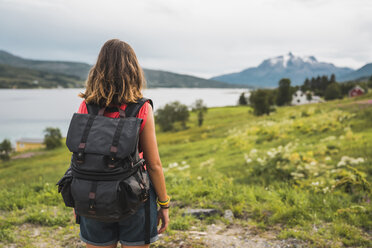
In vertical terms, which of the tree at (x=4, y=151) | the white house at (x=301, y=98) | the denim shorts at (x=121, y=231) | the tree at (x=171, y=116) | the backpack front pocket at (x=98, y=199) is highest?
the white house at (x=301, y=98)

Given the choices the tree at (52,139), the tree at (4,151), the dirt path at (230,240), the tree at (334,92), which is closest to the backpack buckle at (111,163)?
the dirt path at (230,240)

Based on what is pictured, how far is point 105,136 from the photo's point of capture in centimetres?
218

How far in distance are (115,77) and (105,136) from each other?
56 cm

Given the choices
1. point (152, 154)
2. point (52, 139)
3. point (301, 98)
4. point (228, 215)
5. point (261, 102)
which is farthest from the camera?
point (301, 98)

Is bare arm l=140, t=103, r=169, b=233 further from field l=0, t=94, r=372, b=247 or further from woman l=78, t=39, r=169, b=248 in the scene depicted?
field l=0, t=94, r=372, b=247

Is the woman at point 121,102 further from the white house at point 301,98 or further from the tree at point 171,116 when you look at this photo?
the white house at point 301,98

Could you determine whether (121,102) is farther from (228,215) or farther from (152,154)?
(228,215)

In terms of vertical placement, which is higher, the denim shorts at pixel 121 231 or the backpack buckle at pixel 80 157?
the backpack buckle at pixel 80 157

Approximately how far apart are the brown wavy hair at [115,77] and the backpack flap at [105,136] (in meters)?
0.20

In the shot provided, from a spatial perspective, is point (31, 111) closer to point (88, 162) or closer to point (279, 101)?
point (279, 101)

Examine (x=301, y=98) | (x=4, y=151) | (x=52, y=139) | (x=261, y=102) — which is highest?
(x=301, y=98)

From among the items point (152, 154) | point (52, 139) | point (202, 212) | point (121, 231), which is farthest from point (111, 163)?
point (52, 139)

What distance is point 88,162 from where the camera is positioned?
7.17ft

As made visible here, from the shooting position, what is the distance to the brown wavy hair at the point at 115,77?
2.32m
